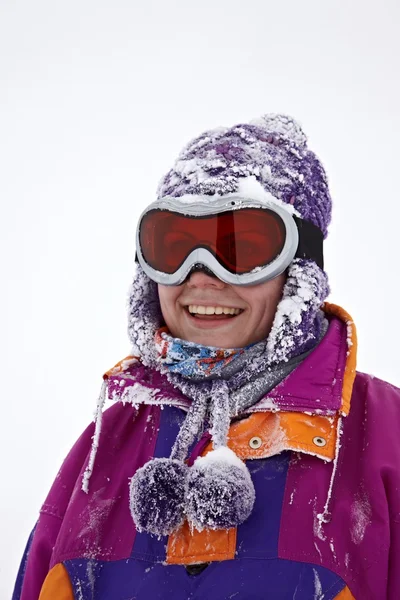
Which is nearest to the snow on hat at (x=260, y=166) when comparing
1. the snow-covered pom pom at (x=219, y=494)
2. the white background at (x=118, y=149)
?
the snow-covered pom pom at (x=219, y=494)

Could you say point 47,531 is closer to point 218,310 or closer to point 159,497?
point 159,497

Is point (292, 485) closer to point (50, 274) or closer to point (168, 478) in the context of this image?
point (168, 478)

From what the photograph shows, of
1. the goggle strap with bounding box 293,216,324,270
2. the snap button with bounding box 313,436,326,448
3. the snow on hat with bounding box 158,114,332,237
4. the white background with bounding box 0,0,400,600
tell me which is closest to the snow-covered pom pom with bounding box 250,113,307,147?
the snow on hat with bounding box 158,114,332,237

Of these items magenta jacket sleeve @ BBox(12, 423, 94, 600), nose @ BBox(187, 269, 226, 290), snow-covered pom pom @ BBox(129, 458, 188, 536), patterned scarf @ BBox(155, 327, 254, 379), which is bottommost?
magenta jacket sleeve @ BBox(12, 423, 94, 600)

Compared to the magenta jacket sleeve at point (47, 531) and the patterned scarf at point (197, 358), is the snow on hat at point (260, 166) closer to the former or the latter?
the patterned scarf at point (197, 358)

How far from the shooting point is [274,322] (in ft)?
5.17

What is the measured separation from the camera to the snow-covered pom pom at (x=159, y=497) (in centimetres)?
136

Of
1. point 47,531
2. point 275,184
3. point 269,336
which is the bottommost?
point 47,531

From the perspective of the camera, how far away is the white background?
6593 mm

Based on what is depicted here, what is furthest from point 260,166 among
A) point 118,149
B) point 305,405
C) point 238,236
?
point 118,149

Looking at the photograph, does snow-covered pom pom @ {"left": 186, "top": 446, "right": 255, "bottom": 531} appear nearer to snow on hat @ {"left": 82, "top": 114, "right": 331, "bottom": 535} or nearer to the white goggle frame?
snow on hat @ {"left": 82, "top": 114, "right": 331, "bottom": 535}

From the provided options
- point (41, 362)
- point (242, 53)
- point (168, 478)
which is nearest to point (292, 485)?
point (168, 478)

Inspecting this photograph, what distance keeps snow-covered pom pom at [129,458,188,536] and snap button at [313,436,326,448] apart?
1.10 feet

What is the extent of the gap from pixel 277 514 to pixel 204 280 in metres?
0.65
